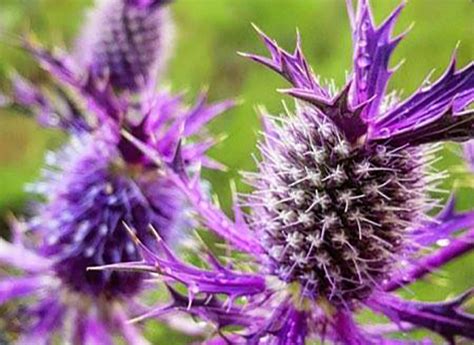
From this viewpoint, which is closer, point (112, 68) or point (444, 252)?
point (444, 252)

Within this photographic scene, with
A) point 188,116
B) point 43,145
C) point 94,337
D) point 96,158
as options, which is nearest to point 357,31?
point 188,116

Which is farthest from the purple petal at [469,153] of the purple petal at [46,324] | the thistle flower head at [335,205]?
the purple petal at [46,324]

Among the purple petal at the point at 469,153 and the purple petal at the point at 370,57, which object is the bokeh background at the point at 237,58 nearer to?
the purple petal at the point at 469,153

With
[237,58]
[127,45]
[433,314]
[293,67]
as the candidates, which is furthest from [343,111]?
[237,58]

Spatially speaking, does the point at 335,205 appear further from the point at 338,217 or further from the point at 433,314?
the point at 433,314

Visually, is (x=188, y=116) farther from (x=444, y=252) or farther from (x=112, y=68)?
(x=444, y=252)

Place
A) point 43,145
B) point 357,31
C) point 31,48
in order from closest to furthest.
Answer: point 357,31
point 31,48
point 43,145

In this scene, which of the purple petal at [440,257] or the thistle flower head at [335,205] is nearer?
the thistle flower head at [335,205]
